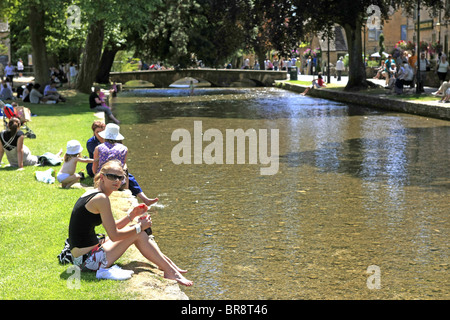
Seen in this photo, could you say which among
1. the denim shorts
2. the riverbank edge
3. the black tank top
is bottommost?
the riverbank edge

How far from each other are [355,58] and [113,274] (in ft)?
107

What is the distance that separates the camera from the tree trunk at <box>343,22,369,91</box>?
37.6 metres

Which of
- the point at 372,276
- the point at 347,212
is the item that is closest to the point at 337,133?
the point at 347,212

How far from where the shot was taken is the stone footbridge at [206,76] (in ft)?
201

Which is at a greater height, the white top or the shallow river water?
the white top

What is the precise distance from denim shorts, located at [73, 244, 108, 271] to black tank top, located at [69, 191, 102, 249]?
11 centimetres

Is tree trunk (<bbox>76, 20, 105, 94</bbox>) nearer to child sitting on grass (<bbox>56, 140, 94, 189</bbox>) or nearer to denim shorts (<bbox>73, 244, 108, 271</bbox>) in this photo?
child sitting on grass (<bbox>56, 140, 94, 189</bbox>)

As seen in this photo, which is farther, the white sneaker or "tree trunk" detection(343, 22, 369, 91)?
"tree trunk" detection(343, 22, 369, 91)

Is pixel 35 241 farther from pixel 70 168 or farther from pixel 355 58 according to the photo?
pixel 355 58

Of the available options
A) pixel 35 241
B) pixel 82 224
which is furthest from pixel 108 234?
pixel 35 241

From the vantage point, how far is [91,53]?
35906 millimetres

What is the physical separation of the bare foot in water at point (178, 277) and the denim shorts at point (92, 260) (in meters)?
0.60

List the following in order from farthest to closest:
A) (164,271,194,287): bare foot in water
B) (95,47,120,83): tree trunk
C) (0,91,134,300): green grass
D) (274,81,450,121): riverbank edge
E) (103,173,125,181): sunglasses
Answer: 1. (95,47,120,83): tree trunk
2. (274,81,450,121): riverbank edge
3. (164,271,194,287): bare foot in water
4. (103,173,125,181): sunglasses
5. (0,91,134,300): green grass

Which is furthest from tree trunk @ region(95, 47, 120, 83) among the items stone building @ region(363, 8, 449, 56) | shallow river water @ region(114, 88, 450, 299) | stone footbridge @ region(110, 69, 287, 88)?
shallow river water @ region(114, 88, 450, 299)
